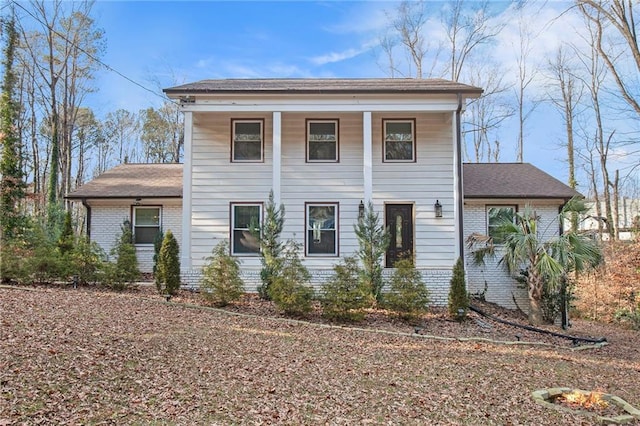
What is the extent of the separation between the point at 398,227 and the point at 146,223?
26.8 feet

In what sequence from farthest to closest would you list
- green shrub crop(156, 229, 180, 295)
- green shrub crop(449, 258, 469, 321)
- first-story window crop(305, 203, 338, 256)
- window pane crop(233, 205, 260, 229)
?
window pane crop(233, 205, 260, 229) < first-story window crop(305, 203, 338, 256) < green shrub crop(156, 229, 180, 295) < green shrub crop(449, 258, 469, 321)

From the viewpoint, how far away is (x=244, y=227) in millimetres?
13070

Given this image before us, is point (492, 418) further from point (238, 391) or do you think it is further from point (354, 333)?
point (354, 333)

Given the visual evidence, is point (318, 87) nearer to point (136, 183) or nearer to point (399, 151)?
point (399, 151)

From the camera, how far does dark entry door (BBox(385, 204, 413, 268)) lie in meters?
13.1

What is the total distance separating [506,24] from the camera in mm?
23516

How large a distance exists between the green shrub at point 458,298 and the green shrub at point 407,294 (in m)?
0.89

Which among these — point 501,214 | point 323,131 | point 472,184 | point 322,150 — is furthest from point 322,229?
point 501,214

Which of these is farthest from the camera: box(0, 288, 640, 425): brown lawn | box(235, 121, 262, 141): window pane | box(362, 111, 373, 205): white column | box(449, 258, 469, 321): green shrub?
box(235, 121, 262, 141): window pane

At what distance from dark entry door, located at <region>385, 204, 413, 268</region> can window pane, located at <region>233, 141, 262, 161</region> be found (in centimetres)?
416

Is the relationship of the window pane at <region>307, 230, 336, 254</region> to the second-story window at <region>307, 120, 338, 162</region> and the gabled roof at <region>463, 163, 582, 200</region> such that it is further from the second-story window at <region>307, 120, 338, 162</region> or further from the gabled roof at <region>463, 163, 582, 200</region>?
the gabled roof at <region>463, 163, 582, 200</region>

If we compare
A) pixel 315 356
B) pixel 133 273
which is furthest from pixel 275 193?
pixel 315 356

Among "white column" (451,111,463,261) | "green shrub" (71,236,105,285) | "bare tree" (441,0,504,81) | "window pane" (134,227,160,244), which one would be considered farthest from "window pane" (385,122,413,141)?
"bare tree" (441,0,504,81)

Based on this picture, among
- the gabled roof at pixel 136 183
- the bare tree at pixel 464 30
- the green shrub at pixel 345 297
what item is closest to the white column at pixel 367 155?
the green shrub at pixel 345 297
